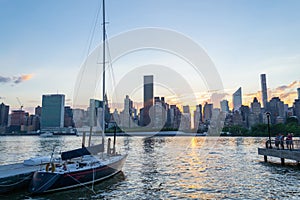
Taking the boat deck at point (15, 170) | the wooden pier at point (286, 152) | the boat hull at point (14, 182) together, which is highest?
the wooden pier at point (286, 152)

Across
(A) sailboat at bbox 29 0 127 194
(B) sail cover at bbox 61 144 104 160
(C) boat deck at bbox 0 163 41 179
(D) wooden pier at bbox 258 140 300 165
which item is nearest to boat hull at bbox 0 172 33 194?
(C) boat deck at bbox 0 163 41 179

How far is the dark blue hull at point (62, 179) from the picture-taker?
16938 mm

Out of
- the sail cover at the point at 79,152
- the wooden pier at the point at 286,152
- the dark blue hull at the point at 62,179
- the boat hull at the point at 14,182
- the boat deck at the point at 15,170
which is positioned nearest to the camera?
the dark blue hull at the point at 62,179

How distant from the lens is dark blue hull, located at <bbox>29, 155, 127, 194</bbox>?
16.9 metres

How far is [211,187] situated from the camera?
66.6ft

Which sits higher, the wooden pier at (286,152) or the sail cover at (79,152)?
the sail cover at (79,152)

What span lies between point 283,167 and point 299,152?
3.83 m

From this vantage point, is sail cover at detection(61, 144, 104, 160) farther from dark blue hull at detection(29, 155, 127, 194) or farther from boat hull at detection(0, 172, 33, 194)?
boat hull at detection(0, 172, 33, 194)

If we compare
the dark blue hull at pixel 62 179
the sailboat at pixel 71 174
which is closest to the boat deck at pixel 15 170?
the sailboat at pixel 71 174

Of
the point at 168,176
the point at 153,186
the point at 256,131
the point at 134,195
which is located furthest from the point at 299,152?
the point at 256,131

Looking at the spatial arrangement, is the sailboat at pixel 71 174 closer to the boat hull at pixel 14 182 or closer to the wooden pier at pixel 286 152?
the boat hull at pixel 14 182

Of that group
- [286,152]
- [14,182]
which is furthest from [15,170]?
[286,152]

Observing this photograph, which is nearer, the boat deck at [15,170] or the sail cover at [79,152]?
the boat deck at [15,170]

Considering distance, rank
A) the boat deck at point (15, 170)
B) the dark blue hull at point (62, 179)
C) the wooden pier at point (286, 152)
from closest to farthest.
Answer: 1. the dark blue hull at point (62, 179)
2. the boat deck at point (15, 170)
3. the wooden pier at point (286, 152)
